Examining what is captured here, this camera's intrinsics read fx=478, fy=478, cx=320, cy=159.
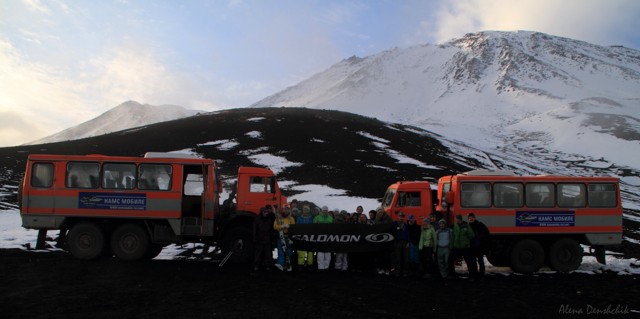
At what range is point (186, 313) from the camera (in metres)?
9.54

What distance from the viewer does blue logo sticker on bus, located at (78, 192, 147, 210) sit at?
16.4 meters

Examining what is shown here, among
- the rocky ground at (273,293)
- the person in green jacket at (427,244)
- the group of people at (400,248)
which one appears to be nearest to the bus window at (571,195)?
the rocky ground at (273,293)

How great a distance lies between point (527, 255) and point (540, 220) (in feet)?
4.48

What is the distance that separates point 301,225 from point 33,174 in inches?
373

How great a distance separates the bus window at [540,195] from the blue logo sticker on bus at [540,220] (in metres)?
0.38

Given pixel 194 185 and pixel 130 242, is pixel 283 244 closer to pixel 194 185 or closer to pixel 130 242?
pixel 194 185

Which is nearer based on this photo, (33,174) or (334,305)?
(334,305)

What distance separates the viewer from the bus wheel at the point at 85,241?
53.6ft

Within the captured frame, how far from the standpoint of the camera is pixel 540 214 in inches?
690

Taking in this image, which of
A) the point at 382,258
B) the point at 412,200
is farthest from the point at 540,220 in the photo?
the point at 382,258

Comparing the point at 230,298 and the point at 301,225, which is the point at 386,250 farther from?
the point at 230,298

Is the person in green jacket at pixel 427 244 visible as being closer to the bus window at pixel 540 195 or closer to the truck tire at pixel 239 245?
the bus window at pixel 540 195

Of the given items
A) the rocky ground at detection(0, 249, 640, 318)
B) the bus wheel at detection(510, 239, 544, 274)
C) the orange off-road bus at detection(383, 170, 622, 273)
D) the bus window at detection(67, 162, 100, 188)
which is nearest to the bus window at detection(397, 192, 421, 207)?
the orange off-road bus at detection(383, 170, 622, 273)

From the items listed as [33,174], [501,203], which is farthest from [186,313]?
[501,203]
